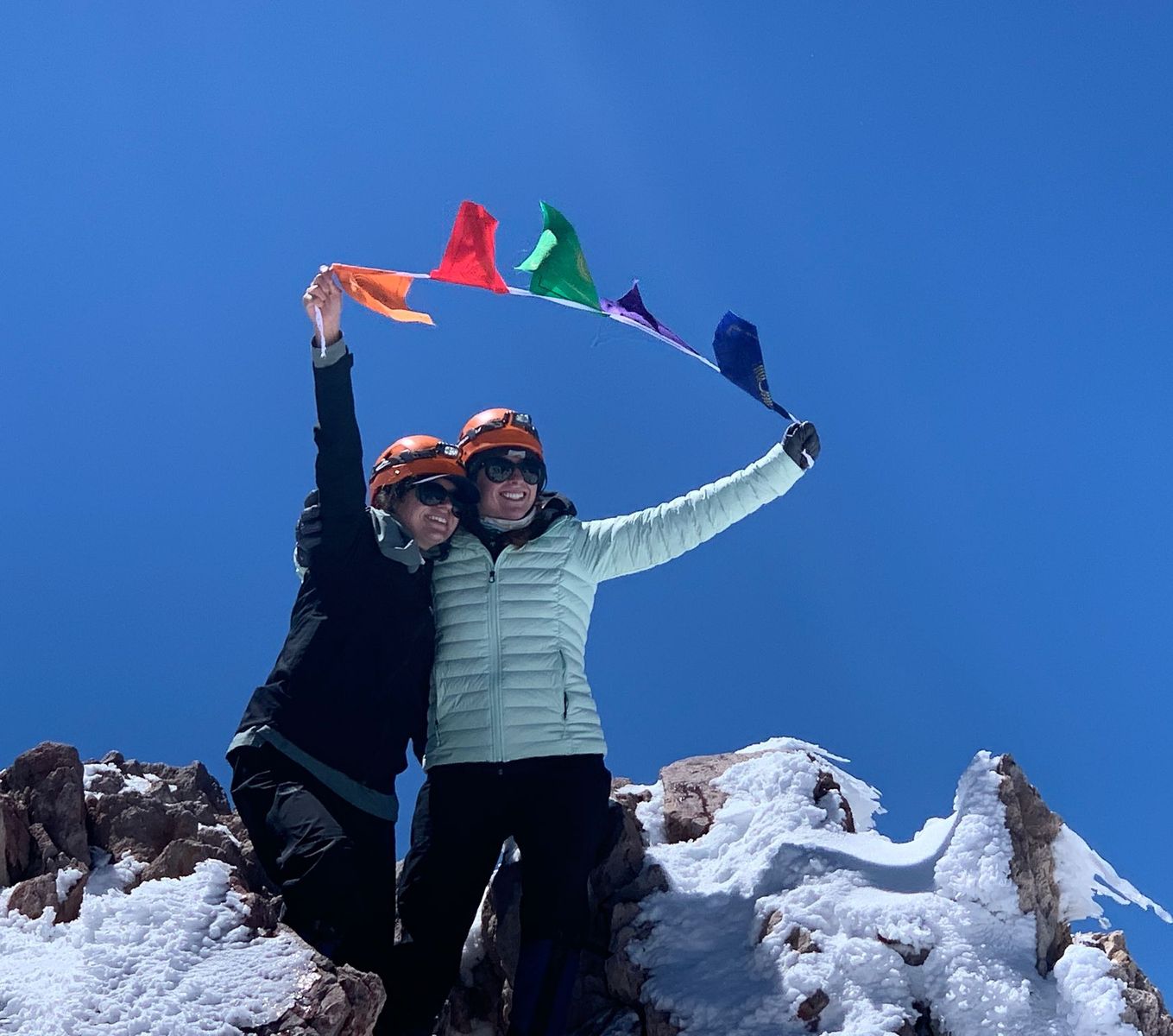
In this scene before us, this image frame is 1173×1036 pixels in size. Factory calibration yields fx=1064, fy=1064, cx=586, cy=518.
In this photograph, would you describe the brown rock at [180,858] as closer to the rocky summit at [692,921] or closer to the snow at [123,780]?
the rocky summit at [692,921]

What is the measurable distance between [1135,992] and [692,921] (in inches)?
105

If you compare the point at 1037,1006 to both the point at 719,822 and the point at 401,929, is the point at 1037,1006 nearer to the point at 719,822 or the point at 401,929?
the point at 719,822

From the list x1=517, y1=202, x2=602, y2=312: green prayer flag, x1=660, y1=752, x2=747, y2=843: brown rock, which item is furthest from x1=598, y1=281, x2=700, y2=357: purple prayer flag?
x1=660, y1=752, x2=747, y2=843: brown rock

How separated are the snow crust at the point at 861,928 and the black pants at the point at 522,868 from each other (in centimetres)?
93

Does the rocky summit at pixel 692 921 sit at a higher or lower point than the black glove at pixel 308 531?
lower

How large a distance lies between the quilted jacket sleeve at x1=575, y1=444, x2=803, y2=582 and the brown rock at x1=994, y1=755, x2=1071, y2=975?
Answer: 2.54 m

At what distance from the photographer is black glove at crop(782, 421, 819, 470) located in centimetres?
738

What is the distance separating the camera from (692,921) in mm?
6840

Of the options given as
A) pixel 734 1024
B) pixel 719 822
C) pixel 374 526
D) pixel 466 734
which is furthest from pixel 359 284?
pixel 734 1024

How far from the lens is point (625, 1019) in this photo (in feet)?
21.2

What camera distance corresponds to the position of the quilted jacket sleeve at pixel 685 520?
720cm

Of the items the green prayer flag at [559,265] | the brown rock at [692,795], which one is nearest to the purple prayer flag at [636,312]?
the green prayer flag at [559,265]

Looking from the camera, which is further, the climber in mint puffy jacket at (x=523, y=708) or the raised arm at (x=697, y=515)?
the raised arm at (x=697, y=515)

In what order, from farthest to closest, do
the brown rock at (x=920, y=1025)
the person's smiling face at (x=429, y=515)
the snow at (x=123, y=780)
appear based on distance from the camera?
the snow at (x=123, y=780), the person's smiling face at (x=429, y=515), the brown rock at (x=920, y=1025)
